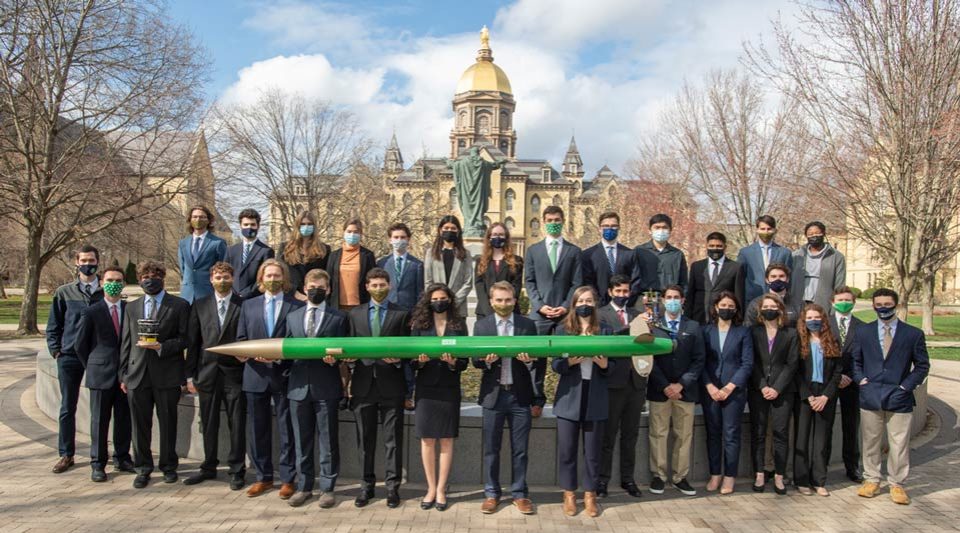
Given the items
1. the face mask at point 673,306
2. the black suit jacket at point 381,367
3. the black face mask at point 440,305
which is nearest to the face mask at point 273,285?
the black suit jacket at point 381,367

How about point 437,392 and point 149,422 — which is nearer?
point 437,392

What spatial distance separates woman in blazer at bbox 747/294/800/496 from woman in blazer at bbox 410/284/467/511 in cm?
303

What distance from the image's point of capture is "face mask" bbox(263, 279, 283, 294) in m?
6.45

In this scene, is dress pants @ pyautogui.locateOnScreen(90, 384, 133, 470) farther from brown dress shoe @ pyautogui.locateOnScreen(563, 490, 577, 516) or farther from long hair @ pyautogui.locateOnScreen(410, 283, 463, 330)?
brown dress shoe @ pyautogui.locateOnScreen(563, 490, 577, 516)

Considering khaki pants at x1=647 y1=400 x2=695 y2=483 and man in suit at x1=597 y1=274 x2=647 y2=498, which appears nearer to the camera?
man in suit at x1=597 y1=274 x2=647 y2=498

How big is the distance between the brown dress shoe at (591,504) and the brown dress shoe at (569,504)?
0.36 feet

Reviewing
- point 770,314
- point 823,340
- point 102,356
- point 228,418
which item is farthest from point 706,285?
point 102,356

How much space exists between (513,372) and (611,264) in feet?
7.23

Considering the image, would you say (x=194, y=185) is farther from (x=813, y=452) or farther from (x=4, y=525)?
(x=813, y=452)

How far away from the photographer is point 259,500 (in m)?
6.20

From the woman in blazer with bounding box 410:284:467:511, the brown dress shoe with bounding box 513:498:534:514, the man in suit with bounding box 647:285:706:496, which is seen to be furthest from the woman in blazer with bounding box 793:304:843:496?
the woman in blazer with bounding box 410:284:467:511

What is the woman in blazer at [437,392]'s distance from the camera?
19.9 feet

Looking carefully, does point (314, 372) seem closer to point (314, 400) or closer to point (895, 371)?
point (314, 400)

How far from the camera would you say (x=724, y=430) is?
6676 millimetres
